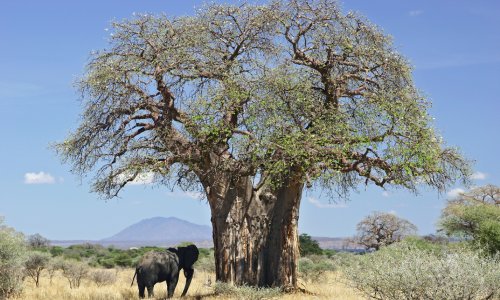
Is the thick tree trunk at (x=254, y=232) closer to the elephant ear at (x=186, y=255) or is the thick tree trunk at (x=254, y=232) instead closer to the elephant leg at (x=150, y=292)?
the elephant ear at (x=186, y=255)

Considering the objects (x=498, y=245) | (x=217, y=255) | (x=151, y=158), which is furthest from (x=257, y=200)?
(x=498, y=245)

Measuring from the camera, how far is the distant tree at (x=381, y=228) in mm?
57181

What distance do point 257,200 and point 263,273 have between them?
87.8 inches

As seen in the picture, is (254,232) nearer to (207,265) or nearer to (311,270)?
(311,270)

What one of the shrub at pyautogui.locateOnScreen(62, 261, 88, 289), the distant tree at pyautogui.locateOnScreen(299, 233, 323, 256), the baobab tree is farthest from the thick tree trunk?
the distant tree at pyautogui.locateOnScreen(299, 233, 323, 256)

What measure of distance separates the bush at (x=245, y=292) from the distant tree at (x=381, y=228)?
3926 cm

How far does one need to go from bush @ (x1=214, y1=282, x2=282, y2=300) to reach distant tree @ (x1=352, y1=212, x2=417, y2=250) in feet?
129

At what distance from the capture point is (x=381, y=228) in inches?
2279

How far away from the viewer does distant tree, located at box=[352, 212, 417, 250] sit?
57181 millimetres

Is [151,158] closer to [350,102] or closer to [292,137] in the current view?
[292,137]

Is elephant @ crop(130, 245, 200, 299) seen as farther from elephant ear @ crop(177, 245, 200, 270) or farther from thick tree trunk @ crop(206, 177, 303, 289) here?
thick tree trunk @ crop(206, 177, 303, 289)

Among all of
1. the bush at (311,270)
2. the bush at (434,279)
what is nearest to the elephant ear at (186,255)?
the bush at (434,279)

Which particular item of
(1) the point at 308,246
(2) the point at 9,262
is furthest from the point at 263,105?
(1) the point at 308,246

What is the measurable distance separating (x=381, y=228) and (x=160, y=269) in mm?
40489
